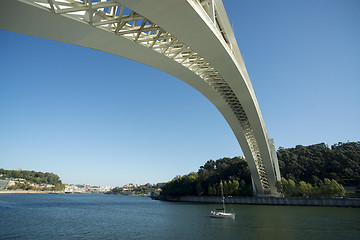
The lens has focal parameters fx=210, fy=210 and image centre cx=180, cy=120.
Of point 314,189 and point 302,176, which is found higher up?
point 302,176

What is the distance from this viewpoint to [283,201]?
119ft

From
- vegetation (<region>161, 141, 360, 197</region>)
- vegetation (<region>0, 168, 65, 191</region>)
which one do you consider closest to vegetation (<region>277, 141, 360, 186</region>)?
vegetation (<region>161, 141, 360, 197</region>)

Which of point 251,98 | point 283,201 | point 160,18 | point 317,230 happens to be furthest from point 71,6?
point 283,201

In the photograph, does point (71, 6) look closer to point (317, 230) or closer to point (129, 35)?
point (129, 35)

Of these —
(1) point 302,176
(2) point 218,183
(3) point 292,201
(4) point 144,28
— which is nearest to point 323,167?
(1) point 302,176

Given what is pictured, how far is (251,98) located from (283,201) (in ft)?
87.7

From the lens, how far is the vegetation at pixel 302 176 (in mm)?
37219

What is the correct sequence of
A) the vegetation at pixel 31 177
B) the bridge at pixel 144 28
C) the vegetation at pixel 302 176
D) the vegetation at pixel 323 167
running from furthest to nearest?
the vegetation at pixel 31 177 < the vegetation at pixel 323 167 < the vegetation at pixel 302 176 < the bridge at pixel 144 28

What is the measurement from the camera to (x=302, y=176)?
46.2 m

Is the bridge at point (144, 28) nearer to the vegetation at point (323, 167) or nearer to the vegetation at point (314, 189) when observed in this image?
the vegetation at point (314, 189)

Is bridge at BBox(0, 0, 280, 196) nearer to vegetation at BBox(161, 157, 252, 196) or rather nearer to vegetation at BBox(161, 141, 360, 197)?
vegetation at BBox(161, 141, 360, 197)

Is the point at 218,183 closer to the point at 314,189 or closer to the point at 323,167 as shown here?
the point at 314,189

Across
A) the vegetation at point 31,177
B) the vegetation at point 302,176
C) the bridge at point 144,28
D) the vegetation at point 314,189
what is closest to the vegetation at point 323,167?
the vegetation at point 302,176

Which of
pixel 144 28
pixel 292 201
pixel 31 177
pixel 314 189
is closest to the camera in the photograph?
pixel 144 28
